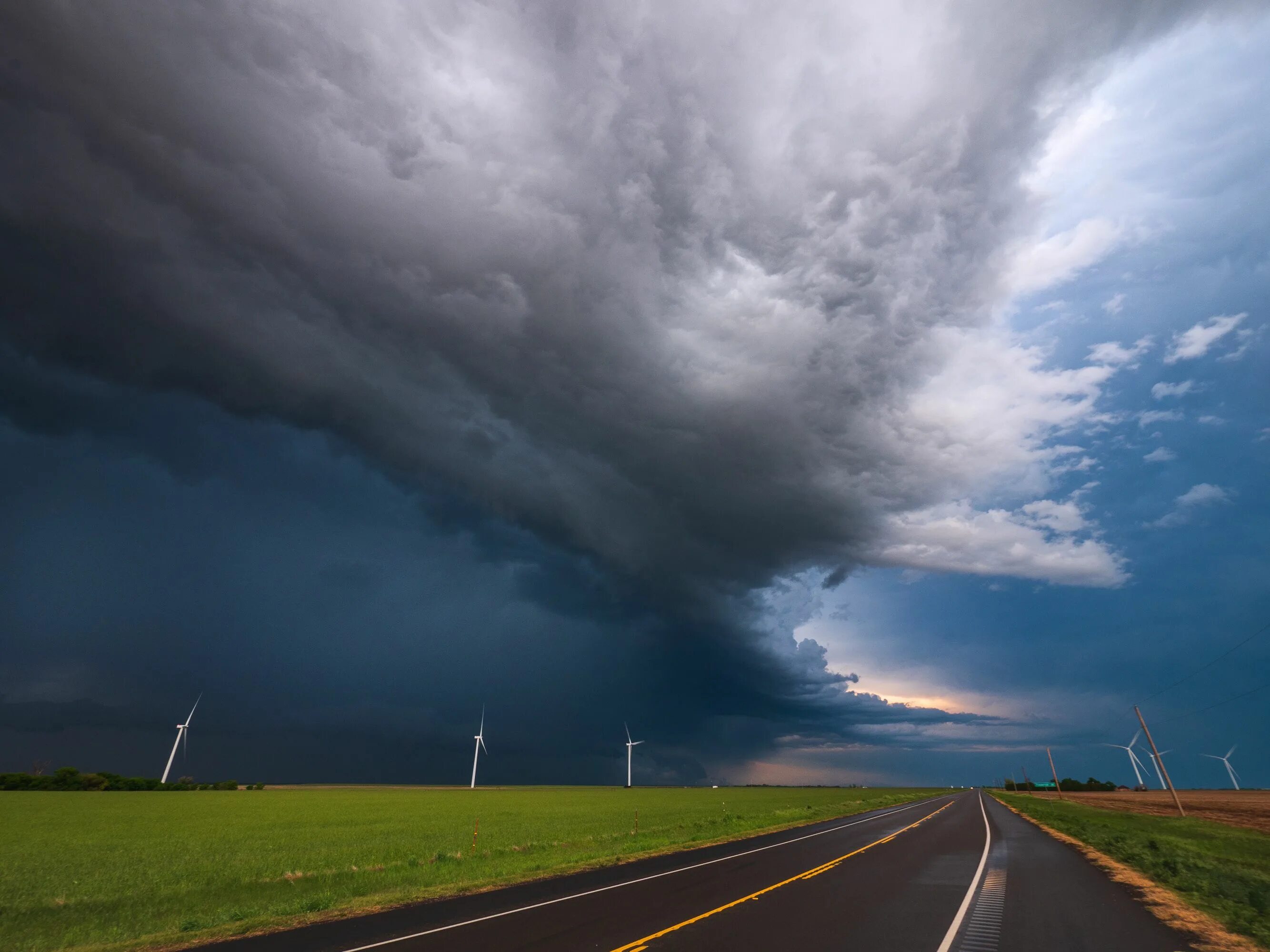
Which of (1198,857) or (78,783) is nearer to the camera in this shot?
(1198,857)

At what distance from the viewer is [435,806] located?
8756 centimetres

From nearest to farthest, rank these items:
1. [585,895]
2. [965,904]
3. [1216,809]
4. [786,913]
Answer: [786,913] → [965,904] → [585,895] → [1216,809]

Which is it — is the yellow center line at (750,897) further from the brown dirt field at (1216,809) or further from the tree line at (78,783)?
the tree line at (78,783)

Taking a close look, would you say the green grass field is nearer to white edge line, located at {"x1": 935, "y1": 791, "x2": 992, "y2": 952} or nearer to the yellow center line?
the yellow center line

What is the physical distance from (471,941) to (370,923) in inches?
168

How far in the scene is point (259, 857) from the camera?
32.6m

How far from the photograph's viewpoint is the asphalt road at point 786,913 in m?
14.5

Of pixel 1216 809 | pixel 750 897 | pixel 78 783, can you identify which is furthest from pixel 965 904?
pixel 78 783

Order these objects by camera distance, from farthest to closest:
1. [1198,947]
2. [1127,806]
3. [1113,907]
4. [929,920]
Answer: [1127,806] < [1113,907] < [929,920] < [1198,947]

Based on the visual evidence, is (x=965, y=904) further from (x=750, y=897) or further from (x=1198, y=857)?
Result: (x=1198, y=857)

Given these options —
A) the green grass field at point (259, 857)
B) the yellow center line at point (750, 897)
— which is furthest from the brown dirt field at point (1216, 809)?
the yellow center line at point (750, 897)

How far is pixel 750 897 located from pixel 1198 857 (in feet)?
84.5

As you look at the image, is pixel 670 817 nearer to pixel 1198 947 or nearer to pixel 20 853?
A: pixel 20 853

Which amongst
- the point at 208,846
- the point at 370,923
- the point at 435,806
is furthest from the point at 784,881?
the point at 435,806
